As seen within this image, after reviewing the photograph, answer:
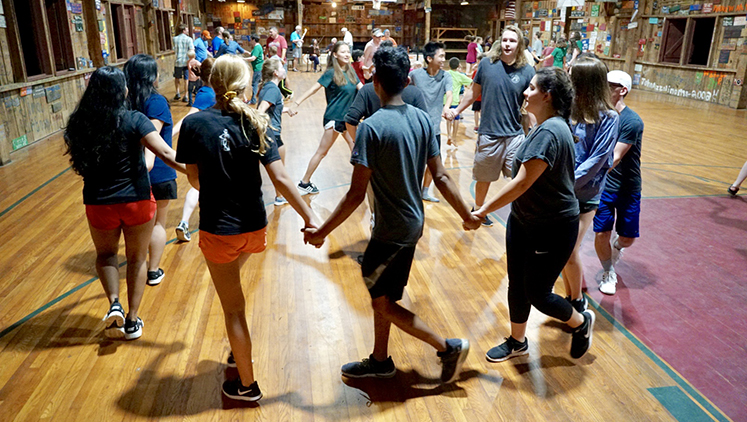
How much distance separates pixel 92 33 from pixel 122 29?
Answer: 225 centimetres

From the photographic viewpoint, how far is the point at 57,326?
330 cm

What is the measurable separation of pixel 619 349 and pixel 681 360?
321mm

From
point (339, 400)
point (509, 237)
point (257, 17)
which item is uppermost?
point (257, 17)

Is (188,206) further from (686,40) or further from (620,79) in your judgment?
(686,40)

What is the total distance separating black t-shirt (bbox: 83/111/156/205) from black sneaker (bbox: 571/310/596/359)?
2.55 m

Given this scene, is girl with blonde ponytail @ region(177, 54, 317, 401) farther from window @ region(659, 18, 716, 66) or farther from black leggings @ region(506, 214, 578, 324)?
window @ region(659, 18, 716, 66)

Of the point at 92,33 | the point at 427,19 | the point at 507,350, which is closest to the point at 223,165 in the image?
the point at 507,350

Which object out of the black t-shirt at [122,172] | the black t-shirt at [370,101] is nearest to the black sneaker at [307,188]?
the black t-shirt at [370,101]

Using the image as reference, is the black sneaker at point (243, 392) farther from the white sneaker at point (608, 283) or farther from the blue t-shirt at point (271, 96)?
the blue t-shirt at point (271, 96)

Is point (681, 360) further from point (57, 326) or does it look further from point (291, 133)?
point (291, 133)

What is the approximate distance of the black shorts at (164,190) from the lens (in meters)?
3.74

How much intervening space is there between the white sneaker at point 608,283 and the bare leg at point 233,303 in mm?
2567

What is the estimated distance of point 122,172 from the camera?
2.87 metres

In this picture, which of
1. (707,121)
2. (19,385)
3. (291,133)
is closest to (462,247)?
(19,385)
